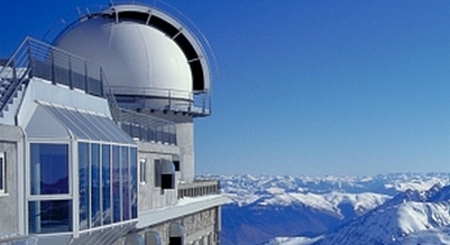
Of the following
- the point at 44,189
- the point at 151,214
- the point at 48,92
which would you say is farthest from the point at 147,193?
the point at 44,189

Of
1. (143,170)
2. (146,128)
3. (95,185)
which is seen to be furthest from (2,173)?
(146,128)

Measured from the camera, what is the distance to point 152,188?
21.5m

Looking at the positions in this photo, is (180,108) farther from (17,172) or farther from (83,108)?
(17,172)

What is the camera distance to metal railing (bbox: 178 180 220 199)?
28.0m

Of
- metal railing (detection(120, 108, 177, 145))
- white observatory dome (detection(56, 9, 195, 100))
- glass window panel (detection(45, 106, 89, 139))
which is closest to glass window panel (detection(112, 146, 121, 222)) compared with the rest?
glass window panel (detection(45, 106, 89, 139))

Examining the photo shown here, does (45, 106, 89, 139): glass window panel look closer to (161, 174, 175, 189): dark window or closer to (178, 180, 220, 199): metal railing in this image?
(161, 174, 175, 189): dark window

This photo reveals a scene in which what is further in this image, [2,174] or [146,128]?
[146,128]

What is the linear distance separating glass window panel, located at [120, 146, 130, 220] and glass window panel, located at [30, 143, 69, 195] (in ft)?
8.91

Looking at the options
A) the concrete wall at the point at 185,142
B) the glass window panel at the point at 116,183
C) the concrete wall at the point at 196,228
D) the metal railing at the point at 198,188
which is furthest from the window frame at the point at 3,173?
the concrete wall at the point at 185,142

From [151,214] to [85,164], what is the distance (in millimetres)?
8493

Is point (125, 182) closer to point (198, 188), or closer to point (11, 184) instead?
point (11, 184)

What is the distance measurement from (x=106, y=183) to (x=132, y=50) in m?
16.2

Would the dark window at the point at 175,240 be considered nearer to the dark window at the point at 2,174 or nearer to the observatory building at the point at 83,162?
the observatory building at the point at 83,162

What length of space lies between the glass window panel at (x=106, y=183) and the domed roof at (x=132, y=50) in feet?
50.2
